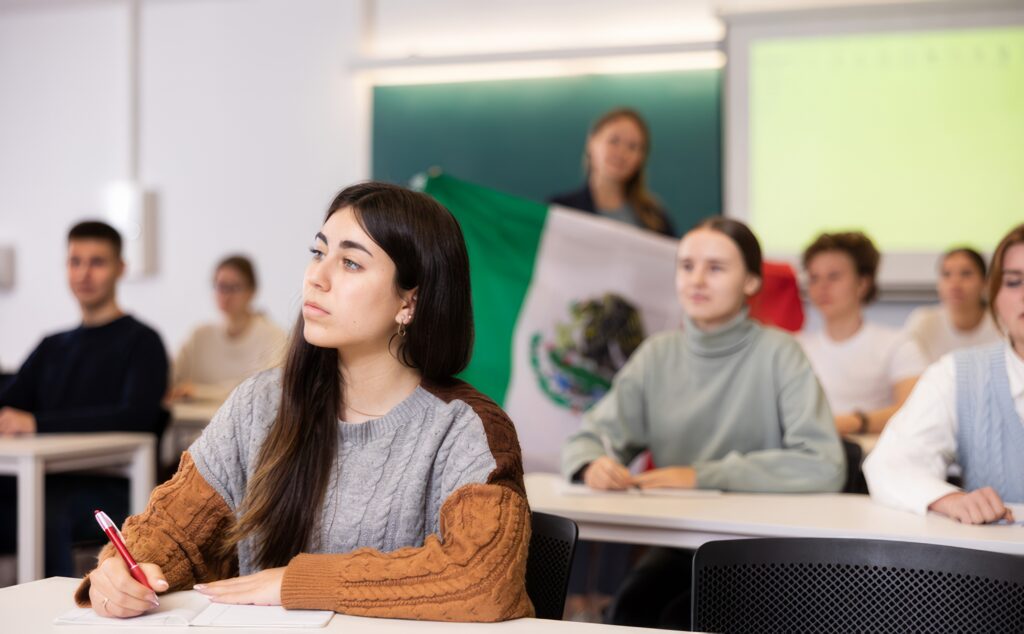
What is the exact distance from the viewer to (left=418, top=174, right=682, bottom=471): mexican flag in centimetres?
378

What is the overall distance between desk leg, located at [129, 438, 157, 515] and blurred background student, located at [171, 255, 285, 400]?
1.88m

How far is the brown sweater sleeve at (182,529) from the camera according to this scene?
1.56 metres

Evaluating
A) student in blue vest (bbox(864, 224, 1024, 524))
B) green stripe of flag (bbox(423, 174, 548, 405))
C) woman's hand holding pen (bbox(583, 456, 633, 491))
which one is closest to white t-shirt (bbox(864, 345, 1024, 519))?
student in blue vest (bbox(864, 224, 1024, 524))

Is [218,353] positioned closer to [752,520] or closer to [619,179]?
[619,179]

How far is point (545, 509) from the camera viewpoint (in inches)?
91.3

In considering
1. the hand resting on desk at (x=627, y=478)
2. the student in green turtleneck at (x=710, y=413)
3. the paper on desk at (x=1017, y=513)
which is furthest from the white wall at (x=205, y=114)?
the paper on desk at (x=1017, y=513)

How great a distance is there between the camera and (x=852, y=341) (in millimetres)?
4254

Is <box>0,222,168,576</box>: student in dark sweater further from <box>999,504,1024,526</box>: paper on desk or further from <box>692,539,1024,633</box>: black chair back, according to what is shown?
<box>999,504,1024,526</box>: paper on desk

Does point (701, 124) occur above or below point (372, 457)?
above

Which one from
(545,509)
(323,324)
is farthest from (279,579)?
(545,509)

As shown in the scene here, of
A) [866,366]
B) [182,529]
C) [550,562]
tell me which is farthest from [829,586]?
[866,366]

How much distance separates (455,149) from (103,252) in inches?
103

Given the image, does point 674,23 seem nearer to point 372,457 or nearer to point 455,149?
point 455,149

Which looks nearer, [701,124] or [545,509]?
[545,509]
